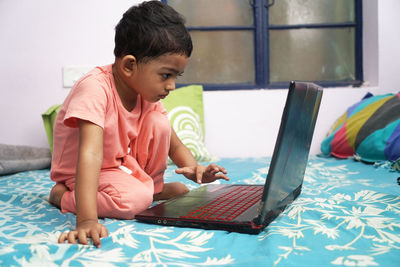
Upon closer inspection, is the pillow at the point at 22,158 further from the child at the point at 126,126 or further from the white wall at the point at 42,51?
the child at the point at 126,126

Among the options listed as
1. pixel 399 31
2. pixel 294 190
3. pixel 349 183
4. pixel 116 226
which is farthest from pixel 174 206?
pixel 399 31

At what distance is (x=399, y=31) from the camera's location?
7.61 feet

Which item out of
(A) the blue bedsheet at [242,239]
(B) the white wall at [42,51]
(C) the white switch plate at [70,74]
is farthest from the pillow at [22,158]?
(A) the blue bedsheet at [242,239]

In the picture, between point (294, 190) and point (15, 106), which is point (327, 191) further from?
point (15, 106)

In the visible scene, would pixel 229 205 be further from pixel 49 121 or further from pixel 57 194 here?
pixel 49 121

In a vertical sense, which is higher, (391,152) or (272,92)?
(272,92)

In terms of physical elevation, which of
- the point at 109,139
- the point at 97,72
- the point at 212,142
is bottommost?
the point at 212,142

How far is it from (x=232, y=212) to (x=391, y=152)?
1090 millimetres

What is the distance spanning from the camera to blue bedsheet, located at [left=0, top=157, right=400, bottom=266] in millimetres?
643

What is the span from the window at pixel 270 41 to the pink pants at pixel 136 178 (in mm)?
1291

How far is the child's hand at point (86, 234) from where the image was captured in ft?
2.37

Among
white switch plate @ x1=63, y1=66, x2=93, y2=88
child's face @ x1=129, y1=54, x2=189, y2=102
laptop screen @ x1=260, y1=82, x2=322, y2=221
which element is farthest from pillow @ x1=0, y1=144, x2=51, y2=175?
laptop screen @ x1=260, y1=82, x2=322, y2=221

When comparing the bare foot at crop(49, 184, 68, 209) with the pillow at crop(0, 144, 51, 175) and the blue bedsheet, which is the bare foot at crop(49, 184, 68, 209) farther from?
the pillow at crop(0, 144, 51, 175)

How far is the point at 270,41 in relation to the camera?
7.98ft
